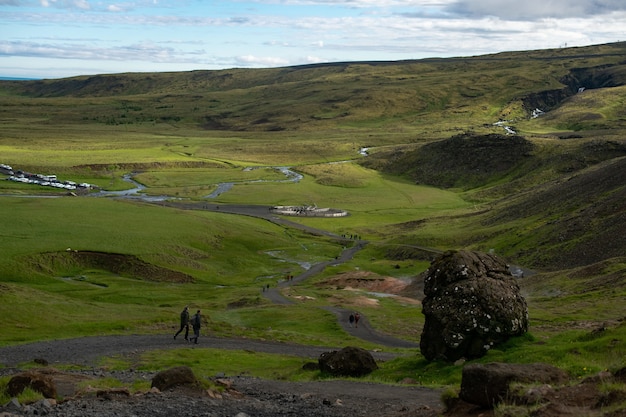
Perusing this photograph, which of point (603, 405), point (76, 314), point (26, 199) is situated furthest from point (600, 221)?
point (26, 199)

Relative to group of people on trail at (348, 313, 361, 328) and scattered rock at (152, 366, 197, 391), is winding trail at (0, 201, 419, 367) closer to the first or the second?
group of people on trail at (348, 313, 361, 328)

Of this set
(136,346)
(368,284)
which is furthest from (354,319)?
(368,284)

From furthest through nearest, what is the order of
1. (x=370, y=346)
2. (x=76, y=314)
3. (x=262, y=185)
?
(x=262, y=185) → (x=76, y=314) → (x=370, y=346)

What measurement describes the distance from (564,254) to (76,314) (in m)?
58.8

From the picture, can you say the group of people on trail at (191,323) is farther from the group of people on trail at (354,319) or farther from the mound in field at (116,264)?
the mound in field at (116,264)

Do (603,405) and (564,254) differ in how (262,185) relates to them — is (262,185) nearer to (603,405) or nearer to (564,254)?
(564,254)

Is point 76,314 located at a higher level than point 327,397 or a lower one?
lower

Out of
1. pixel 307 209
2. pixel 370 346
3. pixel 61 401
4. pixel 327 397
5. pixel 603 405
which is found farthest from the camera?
pixel 307 209

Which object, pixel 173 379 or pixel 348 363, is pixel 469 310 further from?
pixel 173 379

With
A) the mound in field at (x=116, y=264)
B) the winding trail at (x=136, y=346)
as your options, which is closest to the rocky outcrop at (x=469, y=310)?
the winding trail at (x=136, y=346)

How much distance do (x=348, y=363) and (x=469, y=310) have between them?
650cm

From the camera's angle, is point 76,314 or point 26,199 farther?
point 26,199

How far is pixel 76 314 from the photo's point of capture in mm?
60594

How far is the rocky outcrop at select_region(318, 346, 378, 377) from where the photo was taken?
3597cm
